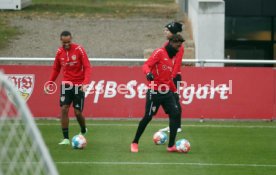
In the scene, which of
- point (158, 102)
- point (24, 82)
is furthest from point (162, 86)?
point (24, 82)

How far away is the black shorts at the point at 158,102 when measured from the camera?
595 inches

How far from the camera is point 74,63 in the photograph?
15812 millimetres

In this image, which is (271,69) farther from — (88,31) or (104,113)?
(88,31)

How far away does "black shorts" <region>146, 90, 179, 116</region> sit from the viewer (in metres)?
15.1

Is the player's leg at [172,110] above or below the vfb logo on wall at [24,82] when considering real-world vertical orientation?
above

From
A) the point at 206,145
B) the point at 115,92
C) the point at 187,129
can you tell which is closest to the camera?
the point at 206,145

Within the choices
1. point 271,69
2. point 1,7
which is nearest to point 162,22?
point 1,7

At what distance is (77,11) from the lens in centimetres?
3931

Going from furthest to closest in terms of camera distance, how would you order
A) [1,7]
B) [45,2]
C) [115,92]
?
[45,2]
[1,7]
[115,92]

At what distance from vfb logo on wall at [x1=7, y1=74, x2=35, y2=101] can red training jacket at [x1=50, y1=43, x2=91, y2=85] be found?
4.48m

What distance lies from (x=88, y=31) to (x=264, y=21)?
6.54 m

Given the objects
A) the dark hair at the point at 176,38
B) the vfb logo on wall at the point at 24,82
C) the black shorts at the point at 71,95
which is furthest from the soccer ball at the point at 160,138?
the vfb logo on wall at the point at 24,82

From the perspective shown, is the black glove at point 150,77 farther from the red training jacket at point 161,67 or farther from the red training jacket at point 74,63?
the red training jacket at point 74,63

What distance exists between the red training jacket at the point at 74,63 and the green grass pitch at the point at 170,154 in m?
1.19
